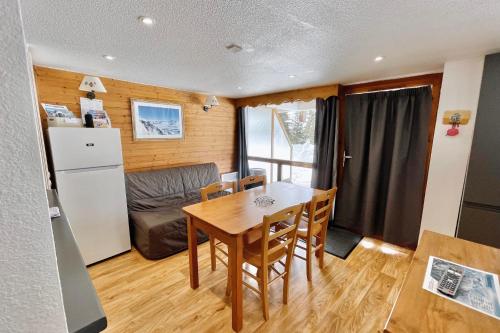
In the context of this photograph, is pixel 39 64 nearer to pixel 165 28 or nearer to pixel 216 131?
pixel 165 28

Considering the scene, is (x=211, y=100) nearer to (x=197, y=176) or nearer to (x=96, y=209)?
(x=197, y=176)

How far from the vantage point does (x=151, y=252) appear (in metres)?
2.58

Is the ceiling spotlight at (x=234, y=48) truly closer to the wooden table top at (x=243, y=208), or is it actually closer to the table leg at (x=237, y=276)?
the wooden table top at (x=243, y=208)

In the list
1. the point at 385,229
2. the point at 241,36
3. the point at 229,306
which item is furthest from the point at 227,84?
the point at 385,229

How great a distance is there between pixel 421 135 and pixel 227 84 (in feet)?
8.51

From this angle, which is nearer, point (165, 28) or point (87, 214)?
point (165, 28)

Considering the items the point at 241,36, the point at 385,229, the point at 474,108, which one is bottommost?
the point at 385,229

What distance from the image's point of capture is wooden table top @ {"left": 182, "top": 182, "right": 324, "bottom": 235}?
176 cm

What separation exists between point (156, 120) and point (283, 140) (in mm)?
2279

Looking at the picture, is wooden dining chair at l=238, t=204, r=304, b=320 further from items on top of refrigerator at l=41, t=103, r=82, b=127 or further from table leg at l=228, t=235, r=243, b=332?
items on top of refrigerator at l=41, t=103, r=82, b=127

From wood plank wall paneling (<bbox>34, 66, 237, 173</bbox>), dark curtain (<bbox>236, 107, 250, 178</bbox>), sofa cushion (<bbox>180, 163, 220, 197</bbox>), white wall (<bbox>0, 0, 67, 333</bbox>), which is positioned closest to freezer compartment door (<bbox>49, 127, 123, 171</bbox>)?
wood plank wall paneling (<bbox>34, 66, 237, 173</bbox>)

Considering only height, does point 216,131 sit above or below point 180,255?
above

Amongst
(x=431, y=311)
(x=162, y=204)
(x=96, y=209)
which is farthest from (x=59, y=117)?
(x=431, y=311)

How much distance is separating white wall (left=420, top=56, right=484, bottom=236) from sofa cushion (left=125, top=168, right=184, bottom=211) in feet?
10.9
